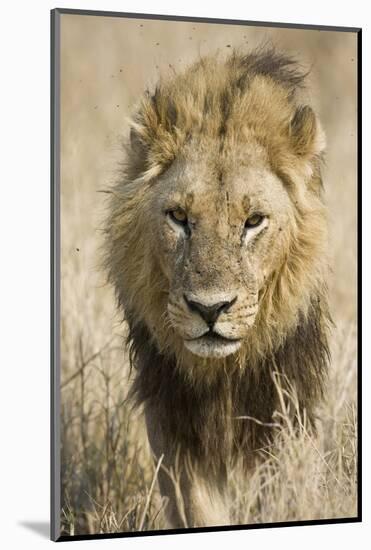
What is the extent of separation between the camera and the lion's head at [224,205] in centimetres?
534

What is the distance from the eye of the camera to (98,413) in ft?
22.2

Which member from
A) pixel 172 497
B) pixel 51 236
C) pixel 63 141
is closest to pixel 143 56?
pixel 63 141

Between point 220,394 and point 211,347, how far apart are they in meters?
0.57

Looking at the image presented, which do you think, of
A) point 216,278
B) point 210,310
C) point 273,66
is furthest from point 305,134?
point 210,310

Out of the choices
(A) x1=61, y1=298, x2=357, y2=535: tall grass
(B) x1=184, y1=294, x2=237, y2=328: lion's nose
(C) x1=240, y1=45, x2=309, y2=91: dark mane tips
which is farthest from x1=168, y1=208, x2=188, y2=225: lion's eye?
(A) x1=61, y1=298, x2=357, y2=535: tall grass

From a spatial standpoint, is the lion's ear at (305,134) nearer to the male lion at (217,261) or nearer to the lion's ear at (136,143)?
the male lion at (217,261)

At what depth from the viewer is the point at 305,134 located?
561 centimetres

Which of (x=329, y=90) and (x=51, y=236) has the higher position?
(x=329, y=90)

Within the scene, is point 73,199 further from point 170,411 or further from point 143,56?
point 170,411

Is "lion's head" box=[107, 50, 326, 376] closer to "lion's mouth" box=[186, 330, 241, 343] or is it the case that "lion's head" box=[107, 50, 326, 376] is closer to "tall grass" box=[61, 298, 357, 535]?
"lion's mouth" box=[186, 330, 241, 343]

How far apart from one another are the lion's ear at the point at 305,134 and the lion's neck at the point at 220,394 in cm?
64

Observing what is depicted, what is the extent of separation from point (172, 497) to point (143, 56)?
2.10 metres

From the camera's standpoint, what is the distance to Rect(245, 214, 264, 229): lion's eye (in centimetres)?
540

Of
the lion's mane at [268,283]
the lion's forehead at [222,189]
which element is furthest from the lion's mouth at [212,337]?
the lion's forehead at [222,189]
